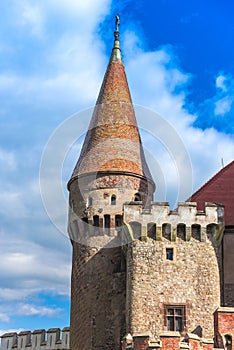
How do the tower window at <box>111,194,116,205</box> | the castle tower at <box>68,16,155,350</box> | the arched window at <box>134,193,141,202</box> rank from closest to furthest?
the castle tower at <box>68,16,155,350</box>, the tower window at <box>111,194,116,205</box>, the arched window at <box>134,193,141,202</box>

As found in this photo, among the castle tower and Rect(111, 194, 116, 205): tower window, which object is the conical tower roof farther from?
Result: Rect(111, 194, 116, 205): tower window

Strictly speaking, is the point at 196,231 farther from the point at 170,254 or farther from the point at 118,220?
the point at 118,220

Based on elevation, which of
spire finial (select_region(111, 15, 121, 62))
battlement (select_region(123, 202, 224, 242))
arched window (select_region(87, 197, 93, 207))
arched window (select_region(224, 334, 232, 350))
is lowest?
arched window (select_region(224, 334, 232, 350))

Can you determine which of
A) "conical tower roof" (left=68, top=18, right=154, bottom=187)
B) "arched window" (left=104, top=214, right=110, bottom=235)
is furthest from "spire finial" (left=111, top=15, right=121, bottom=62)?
"arched window" (left=104, top=214, right=110, bottom=235)

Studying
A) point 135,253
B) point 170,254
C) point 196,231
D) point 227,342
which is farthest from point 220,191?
point 227,342

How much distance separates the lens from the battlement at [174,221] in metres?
31.2

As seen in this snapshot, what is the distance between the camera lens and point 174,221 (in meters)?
31.4

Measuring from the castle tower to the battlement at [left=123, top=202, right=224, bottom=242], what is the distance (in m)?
1.41

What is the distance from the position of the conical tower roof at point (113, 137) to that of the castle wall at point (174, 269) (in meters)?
3.77

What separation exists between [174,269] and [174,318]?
2.02 meters

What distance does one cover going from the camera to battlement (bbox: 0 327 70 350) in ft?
131

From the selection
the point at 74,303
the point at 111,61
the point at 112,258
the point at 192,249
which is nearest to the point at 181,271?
the point at 192,249

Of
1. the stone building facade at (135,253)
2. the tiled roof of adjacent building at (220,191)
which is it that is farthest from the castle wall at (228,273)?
the tiled roof of adjacent building at (220,191)

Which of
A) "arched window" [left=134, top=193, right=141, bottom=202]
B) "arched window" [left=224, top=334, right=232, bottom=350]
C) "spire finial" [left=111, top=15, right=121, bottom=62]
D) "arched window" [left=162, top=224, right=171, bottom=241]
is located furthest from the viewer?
"spire finial" [left=111, top=15, right=121, bottom=62]
